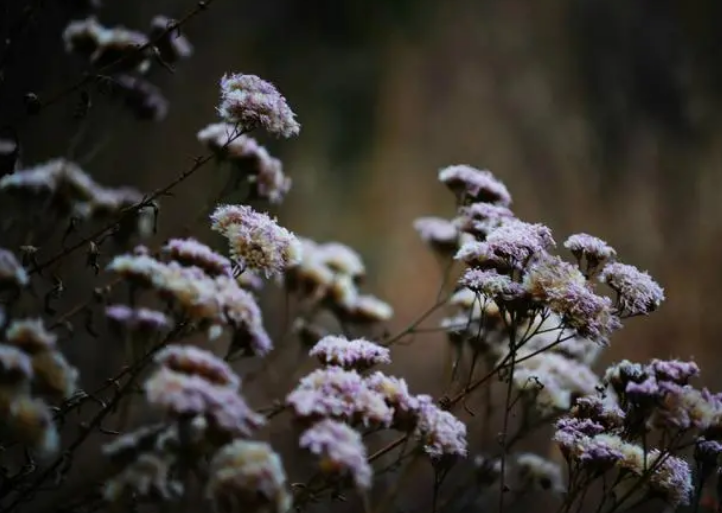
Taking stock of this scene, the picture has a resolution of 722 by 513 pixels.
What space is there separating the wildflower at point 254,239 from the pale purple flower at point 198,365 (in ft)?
0.74

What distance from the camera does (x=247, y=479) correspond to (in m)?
0.62

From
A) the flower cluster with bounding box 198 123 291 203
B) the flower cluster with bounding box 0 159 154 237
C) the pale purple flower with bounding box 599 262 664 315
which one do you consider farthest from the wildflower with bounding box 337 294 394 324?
the pale purple flower with bounding box 599 262 664 315

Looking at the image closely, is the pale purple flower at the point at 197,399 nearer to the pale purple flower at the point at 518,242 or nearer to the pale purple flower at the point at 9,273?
the pale purple flower at the point at 9,273

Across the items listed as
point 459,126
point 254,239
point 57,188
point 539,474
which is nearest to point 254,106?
point 254,239

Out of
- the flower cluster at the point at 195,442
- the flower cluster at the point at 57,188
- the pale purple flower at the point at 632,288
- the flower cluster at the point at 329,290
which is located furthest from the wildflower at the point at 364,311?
the flower cluster at the point at 195,442

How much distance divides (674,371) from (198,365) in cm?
52

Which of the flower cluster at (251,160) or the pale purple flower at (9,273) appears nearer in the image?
the pale purple flower at (9,273)

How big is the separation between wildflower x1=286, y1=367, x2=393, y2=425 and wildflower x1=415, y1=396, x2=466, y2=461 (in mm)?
46

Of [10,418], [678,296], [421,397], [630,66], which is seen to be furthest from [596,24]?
[10,418]

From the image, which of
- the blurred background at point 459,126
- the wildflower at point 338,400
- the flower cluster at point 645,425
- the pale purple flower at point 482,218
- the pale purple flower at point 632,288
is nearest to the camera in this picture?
the wildflower at point 338,400

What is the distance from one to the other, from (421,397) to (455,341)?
1.40 feet

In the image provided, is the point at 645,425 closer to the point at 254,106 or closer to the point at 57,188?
the point at 254,106

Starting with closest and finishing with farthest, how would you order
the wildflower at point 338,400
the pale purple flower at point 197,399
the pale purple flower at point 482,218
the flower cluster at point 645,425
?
the pale purple flower at point 197,399, the wildflower at point 338,400, the flower cluster at point 645,425, the pale purple flower at point 482,218

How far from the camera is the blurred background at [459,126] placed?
226cm
